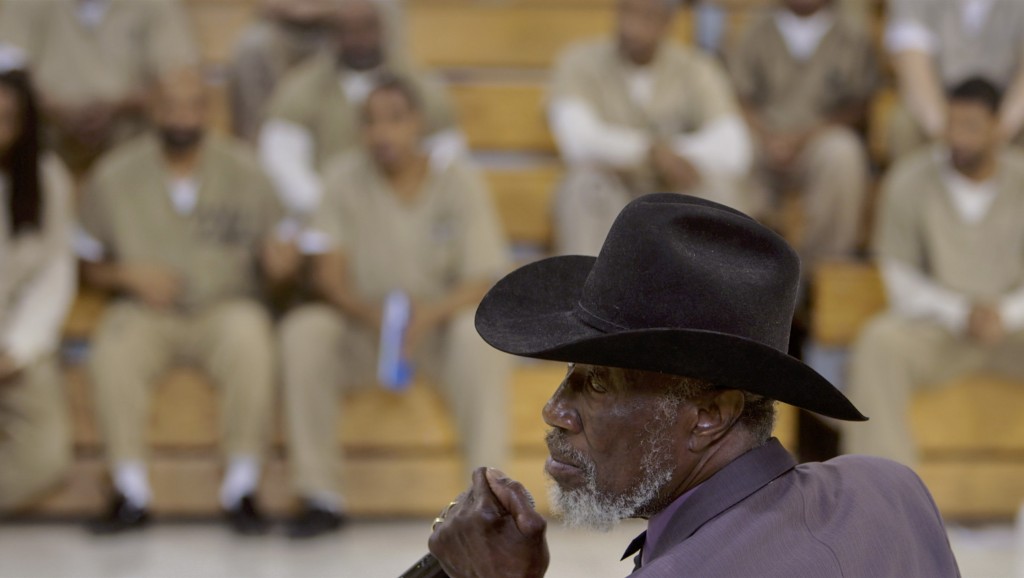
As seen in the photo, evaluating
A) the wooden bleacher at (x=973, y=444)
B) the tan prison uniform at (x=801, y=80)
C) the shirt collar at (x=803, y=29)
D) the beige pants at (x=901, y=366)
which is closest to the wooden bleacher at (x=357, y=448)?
the beige pants at (x=901, y=366)

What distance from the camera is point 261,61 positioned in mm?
4559

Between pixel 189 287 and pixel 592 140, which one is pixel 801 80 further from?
pixel 189 287

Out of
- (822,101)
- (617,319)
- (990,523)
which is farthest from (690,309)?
(822,101)

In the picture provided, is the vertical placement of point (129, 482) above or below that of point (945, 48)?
below

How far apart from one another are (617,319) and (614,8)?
390 cm

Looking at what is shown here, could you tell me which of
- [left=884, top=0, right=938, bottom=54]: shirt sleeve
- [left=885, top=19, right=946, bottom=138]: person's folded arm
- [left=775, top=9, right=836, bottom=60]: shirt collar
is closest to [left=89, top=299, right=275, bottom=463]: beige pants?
[left=775, top=9, right=836, bottom=60]: shirt collar

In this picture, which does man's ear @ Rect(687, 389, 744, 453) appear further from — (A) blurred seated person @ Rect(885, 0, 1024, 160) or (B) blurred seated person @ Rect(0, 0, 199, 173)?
(B) blurred seated person @ Rect(0, 0, 199, 173)

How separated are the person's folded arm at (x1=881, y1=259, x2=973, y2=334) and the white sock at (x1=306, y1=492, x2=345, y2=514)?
1903 mm

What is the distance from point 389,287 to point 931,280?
1.79 m

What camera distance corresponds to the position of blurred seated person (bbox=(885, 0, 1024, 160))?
14.6ft

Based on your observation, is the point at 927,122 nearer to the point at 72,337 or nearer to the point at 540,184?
the point at 540,184

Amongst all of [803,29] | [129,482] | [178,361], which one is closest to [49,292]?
[178,361]

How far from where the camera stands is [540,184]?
4.52 meters

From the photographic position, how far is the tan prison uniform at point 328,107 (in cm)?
436
